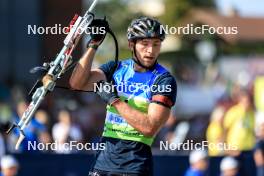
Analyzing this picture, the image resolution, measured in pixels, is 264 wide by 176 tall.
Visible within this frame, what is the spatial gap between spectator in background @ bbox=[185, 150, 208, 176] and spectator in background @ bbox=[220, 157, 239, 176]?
10.2 inches

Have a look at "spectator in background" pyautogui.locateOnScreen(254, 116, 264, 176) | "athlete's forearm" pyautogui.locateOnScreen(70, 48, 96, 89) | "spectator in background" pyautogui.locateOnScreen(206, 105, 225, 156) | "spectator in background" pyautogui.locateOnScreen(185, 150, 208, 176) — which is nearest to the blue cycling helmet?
"athlete's forearm" pyautogui.locateOnScreen(70, 48, 96, 89)

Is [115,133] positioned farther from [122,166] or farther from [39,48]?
[39,48]

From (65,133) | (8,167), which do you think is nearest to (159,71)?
(8,167)

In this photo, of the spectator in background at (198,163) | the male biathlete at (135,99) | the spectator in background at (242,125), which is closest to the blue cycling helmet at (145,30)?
the male biathlete at (135,99)

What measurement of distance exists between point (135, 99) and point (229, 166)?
18.2ft

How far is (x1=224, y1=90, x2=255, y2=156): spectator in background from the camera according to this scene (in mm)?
13500

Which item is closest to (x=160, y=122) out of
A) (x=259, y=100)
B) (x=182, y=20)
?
(x=259, y=100)

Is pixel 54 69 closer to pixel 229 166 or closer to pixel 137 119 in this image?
pixel 137 119

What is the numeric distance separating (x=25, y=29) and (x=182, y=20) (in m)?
12.6

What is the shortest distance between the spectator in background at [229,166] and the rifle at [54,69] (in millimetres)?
5745

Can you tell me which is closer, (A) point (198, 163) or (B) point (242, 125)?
(A) point (198, 163)

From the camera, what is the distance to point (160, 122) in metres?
6.78

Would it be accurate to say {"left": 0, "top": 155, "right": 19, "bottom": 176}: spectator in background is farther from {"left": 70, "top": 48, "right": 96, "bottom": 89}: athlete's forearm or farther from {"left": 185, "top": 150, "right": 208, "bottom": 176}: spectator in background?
{"left": 70, "top": 48, "right": 96, "bottom": 89}: athlete's forearm

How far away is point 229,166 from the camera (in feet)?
40.0
